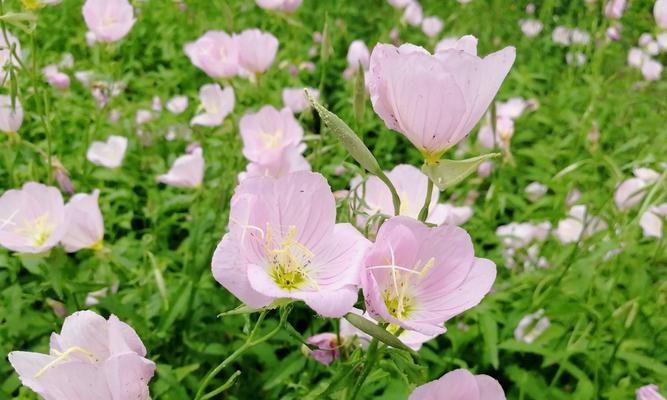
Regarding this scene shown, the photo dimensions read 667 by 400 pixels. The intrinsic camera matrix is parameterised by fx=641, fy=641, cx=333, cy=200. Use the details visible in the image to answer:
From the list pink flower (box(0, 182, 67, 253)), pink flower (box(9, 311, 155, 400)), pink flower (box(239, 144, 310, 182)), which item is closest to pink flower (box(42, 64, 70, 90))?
pink flower (box(0, 182, 67, 253))

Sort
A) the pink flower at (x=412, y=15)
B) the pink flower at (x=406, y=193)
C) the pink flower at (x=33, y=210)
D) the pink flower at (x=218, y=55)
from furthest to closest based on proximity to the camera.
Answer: the pink flower at (x=412, y=15), the pink flower at (x=218, y=55), the pink flower at (x=33, y=210), the pink flower at (x=406, y=193)

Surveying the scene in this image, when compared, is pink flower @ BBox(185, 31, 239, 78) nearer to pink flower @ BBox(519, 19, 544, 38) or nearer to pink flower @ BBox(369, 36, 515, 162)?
pink flower @ BBox(369, 36, 515, 162)

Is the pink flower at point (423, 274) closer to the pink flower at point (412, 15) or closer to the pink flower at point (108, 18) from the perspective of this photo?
the pink flower at point (108, 18)

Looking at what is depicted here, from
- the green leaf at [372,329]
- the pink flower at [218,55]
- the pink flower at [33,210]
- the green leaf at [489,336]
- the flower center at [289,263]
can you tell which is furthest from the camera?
the pink flower at [218,55]

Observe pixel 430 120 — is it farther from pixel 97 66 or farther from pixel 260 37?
pixel 97 66

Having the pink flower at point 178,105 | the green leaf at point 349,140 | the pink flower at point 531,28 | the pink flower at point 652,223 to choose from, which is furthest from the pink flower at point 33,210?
the pink flower at point 531,28
